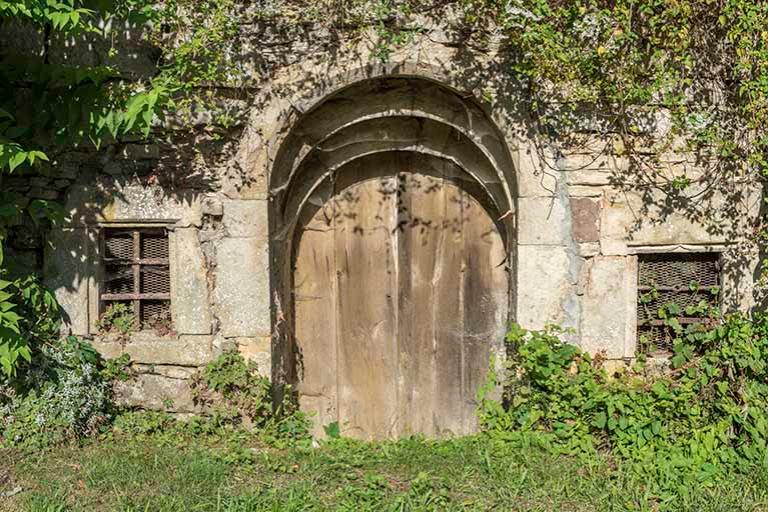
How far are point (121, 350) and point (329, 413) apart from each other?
4.89 feet

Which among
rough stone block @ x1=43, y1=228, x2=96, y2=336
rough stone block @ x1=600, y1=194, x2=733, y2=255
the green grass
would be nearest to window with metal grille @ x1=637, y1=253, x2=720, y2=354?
rough stone block @ x1=600, y1=194, x2=733, y2=255

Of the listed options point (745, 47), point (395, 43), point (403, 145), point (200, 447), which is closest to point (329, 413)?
point (200, 447)

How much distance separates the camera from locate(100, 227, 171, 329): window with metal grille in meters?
4.80

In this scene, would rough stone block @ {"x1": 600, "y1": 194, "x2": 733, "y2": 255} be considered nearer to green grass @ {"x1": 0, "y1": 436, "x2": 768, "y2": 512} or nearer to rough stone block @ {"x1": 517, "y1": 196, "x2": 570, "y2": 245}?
rough stone block @ {"x1": 517, "y1": 196, "x2": 570, "y2": 245}

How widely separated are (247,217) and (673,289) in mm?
2716

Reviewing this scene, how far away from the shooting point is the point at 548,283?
4.64 metres

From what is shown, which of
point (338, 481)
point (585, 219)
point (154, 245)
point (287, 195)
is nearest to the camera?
point (338, 481)

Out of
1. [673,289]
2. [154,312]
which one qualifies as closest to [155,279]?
[154,312]

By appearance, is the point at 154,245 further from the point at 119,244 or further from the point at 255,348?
the point at 255,348

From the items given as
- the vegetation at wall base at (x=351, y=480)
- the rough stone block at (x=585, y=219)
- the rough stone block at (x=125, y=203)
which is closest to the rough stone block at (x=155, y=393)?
the vegetation at wall base at (x=351, y=480)

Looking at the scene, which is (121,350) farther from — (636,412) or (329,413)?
(636,412)

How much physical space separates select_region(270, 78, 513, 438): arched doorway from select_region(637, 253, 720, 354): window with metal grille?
2.92ft

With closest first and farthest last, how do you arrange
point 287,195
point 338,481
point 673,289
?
point 338,481 → point 673,289 → point 287,195

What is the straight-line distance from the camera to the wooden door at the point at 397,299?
515 centimetres
